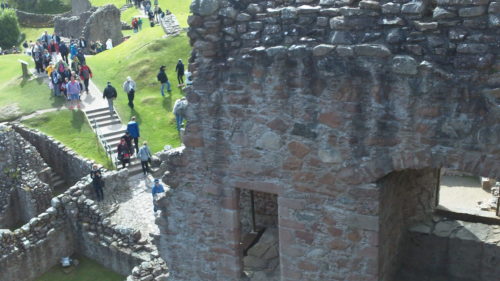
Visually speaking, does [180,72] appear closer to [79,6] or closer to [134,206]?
[134,206]

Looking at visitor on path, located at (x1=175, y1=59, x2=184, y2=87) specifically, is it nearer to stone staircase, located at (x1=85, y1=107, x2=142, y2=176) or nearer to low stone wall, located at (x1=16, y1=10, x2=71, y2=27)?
stone staircase, located at (x1=85, y1=107, x2=142, y2=176)

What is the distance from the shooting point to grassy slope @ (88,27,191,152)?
23484mm

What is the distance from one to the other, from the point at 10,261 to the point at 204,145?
11.9m

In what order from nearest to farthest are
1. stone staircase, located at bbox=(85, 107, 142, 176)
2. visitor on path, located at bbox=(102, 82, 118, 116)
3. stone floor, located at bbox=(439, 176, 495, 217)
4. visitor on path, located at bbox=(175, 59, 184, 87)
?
stone floor, located at bbox=(439, 176, 495, 217), stone staircase, located at bbox=(85, 107, 142, 176), visitor on path, located at bbox=(102, 82, 118, 116), visitor on path, located at bbox=(175, 59, 184, 87)

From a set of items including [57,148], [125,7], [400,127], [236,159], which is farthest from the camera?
[125,7]

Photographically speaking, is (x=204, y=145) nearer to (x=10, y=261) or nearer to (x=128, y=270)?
(x=128, y=270)

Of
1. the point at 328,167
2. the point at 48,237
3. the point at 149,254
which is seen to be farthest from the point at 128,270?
the point at 328,167

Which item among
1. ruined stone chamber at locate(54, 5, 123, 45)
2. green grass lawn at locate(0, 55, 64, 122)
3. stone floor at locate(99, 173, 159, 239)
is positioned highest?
ruined stone chamber at locate(54, 5, 123, 45)

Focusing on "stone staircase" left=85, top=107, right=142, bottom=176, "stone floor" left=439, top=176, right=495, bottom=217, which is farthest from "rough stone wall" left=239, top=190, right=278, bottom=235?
"stone staircase" left=85, top=107, right=142, bottom=176

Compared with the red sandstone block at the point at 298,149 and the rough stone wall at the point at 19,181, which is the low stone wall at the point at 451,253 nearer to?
the red sandstone block at the point at 298,149

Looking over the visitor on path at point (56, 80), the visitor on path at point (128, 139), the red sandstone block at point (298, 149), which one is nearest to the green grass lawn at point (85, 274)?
the visitor on path at point (128, 139)

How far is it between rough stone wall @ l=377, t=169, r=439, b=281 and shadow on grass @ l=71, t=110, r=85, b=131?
17105 mm

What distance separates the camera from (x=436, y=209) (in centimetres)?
994

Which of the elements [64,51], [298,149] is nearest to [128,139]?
[64,51]
